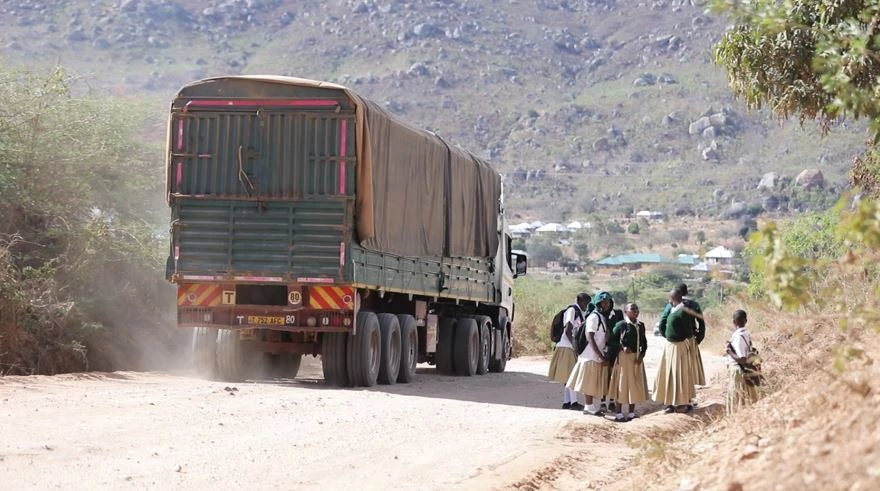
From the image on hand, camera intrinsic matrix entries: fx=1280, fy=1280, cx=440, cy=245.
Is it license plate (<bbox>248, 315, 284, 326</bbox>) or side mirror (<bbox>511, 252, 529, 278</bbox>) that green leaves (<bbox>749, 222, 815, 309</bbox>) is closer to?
license plate (<bbox>248, 315, 284, 326</bbox>)

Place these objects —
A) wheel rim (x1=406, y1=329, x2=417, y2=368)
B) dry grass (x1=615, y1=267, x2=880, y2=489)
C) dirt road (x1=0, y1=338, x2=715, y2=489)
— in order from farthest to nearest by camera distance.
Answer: wheel rim (x1=406, y1=329, x2=417, y2=368)
dirt road (x1=0, y1=338, x2=715, y2=489)
dry grass (x1=615, y1=267, x2=880, y2=489)

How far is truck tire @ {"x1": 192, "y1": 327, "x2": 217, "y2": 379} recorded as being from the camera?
1778 cm

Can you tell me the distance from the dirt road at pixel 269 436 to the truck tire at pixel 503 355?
26.5 ft

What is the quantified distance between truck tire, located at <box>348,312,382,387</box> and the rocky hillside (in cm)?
7698

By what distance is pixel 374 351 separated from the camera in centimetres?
1781

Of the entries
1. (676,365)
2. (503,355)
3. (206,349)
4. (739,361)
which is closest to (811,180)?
(503,355)

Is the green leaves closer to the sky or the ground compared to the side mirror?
closer to the ground

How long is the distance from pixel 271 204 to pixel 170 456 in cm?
695

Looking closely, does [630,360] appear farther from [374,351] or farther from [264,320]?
[264,320]

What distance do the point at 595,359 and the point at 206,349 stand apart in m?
5.69

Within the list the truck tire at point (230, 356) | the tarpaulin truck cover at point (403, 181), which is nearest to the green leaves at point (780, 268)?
the tarpaulin truck cover at point (403, 181)

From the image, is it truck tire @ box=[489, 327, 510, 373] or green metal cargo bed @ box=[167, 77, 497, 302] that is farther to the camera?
truck tire @ box=[489, 327, 510, 373]

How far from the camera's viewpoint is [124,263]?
22047 millimetres

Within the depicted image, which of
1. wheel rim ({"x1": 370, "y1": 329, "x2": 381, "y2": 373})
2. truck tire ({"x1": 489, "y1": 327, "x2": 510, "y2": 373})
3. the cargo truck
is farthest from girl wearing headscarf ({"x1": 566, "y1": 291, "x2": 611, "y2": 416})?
truck tire ({"x1": 489, "y1": 327, "x2": 510, "y2": 373})
